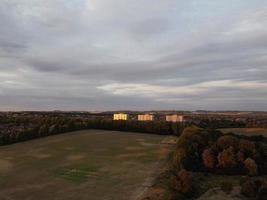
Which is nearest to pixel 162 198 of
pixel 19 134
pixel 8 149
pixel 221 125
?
pixel 8 149

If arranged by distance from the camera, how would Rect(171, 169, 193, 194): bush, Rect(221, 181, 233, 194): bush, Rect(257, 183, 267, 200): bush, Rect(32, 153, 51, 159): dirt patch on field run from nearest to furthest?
Rect(257, 183, 267, 200): bush → Rect(171, 169, 193, 194): bush → Rect(221, 181, 233, 194): bush → Rect(32, 153, 51, 159): dirt patch on field

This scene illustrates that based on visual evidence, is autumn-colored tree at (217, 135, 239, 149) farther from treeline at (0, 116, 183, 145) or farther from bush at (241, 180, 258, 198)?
treeline at (0, 116, 183, 145)

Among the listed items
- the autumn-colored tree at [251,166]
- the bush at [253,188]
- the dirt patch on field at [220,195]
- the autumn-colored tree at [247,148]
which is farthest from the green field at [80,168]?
the autumn-colored tree at [247,148]

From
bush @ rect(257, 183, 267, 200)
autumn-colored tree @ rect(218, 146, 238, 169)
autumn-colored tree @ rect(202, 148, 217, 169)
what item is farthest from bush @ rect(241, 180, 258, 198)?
autumn-colored tree @ rect(202, 148, 217, 169)

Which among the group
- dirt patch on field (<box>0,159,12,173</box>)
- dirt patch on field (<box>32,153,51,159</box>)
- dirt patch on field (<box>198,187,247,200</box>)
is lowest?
dirt patch on field (<box>0,159,12,173</box>)

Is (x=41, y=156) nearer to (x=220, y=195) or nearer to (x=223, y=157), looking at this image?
(x=223, y=157)

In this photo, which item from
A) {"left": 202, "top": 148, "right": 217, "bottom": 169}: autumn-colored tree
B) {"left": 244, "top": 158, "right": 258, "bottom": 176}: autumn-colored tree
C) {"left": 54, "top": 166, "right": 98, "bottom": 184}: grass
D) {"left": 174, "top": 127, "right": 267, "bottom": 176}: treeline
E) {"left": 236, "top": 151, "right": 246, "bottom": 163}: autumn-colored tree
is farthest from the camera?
{"left": 54, "top": 166, "right": 98, "bottom": 184}: grass

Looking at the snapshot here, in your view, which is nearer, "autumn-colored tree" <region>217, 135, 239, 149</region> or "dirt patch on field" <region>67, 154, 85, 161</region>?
"autumn-colored tree" <region>217, 135, 239, 149</region>

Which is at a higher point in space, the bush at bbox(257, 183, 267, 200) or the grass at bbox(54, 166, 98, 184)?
the bush at bbox(257, 183, 267, 200)
